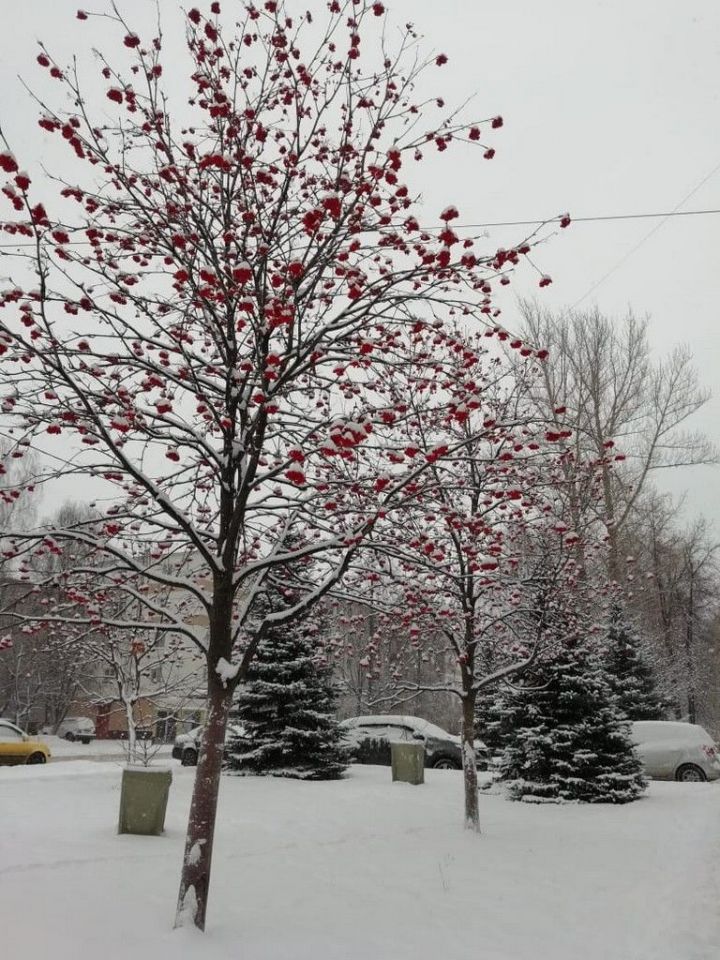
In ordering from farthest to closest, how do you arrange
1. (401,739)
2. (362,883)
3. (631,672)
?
(631,672)
(401,739)
(362,883)

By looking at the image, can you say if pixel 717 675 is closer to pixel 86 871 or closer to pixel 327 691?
pixel 327 691

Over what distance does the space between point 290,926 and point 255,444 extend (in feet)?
11.4

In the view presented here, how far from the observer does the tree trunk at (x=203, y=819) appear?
450 cm

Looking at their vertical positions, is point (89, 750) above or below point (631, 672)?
below

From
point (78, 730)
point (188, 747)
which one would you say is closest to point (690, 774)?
point (188, 747)

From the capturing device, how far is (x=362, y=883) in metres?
6.29

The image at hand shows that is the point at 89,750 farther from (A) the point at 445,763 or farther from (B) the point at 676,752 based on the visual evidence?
(B) the point at 676,752

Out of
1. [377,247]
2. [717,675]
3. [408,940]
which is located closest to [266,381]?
[377,247]

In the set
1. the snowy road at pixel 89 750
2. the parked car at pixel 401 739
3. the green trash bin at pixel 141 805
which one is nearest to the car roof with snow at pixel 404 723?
the parked car at pixel 401 739

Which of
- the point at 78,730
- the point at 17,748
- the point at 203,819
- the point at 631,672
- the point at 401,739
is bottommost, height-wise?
the point at 203,819

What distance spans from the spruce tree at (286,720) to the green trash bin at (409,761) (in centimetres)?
185

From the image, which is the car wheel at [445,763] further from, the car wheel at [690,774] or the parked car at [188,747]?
the parked car at [188,747]

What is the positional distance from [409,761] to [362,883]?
7.39 meters

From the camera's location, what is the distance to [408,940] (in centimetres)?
491
